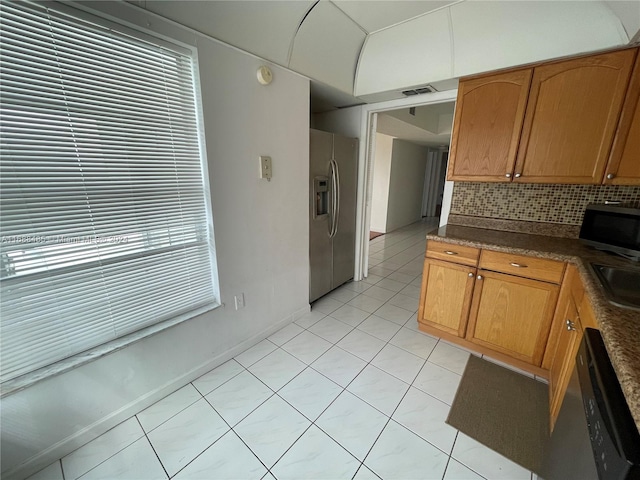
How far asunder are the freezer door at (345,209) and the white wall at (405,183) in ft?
9.56

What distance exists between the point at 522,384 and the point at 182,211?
2519 mm

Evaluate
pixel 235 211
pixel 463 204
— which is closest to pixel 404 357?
pixel 463 204

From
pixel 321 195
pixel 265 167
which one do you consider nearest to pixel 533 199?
pixel 321 195

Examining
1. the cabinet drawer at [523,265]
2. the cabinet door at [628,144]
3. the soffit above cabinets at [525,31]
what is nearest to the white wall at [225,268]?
the soffit above cabinets at [525,31]

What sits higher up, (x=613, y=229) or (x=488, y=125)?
(x=488, y=125)

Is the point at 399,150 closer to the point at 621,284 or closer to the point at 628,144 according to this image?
the point at 628,144

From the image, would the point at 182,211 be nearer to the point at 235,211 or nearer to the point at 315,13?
the point at 235,211

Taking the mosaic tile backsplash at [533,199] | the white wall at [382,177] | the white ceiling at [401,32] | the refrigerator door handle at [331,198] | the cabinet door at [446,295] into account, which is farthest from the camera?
the white wall at [382,177]

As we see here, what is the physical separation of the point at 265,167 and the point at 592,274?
2.01 meters

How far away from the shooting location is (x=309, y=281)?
264 centimetres

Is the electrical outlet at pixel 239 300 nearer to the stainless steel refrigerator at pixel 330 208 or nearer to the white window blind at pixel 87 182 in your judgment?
the white window blind at pixel 87 182

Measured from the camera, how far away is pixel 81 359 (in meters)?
1.29

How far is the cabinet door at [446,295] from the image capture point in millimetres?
1989

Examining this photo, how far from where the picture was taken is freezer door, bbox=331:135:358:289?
2754mm
